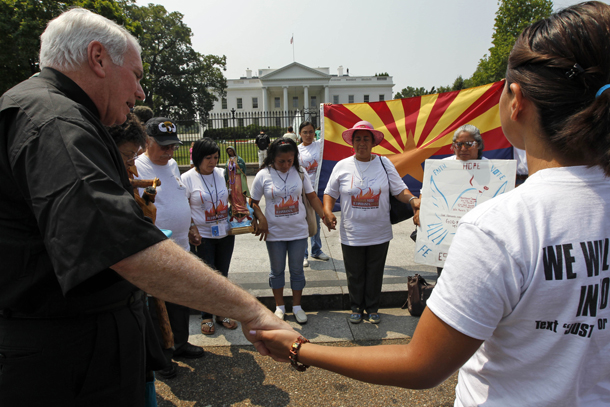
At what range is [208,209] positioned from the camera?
406 cm

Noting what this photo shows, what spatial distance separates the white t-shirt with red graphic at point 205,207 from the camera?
4.03 m

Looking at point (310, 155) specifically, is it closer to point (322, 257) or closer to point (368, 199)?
point (322, 257)

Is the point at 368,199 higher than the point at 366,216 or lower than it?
higher

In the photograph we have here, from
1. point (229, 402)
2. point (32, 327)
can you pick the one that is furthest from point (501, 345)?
point (229, 402)

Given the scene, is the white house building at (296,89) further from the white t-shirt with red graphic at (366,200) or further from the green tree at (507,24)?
the white t-shirt with red graphic at (366,200)

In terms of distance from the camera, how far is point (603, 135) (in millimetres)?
887

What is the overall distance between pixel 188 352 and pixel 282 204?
182 centimetres

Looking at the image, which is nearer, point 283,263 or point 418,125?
point 283,263

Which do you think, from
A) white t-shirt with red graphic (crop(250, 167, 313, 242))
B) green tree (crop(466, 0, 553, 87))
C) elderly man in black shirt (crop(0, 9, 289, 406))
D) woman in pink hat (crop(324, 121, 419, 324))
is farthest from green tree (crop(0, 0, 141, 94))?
green tree (crop(466, 0, 553, 87))

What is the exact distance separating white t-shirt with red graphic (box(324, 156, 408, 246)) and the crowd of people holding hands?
2.77 m

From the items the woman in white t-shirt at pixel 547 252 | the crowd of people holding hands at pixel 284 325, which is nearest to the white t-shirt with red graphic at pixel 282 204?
the crowd of people holding hands at pixel 284 325

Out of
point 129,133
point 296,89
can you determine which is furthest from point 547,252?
point 296,89

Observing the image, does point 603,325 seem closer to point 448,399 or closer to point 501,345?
point 501,345

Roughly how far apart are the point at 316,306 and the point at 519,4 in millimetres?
33003
